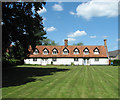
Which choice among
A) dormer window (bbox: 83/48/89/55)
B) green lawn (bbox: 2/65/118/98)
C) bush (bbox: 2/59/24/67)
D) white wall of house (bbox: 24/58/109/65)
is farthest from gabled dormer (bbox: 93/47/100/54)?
green lawn (bbox: 2/65/118/98)

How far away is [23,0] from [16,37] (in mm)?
5704

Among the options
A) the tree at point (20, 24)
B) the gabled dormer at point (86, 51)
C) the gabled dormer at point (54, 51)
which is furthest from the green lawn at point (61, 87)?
the gabled dormer at point (54, 51)

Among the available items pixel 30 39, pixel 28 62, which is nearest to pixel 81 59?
pixel 28 62

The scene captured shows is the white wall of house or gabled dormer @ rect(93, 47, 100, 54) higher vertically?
gabled dormer @ rect(93, 47, 100, 54)

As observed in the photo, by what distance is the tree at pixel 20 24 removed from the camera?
61.6ft

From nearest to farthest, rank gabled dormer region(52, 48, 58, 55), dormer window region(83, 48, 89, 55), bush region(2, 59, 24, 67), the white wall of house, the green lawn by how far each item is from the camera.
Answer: the green lawn < bush region(2, 59, 24, 67) < the white wall of house < dormer window region(83, 48, 89, 55) < gabled dormer region(52, 48, 58, 55)

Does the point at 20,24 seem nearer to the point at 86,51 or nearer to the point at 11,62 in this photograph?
the point at 11,62

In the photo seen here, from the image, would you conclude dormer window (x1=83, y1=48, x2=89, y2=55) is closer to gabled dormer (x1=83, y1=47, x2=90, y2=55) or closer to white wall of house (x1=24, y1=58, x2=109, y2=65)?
gabled dormer (x1=83, y1=47, x2=90, y2=55)

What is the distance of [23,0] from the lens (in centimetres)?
1925

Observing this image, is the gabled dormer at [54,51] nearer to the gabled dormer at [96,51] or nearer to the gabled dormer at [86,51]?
the gabled dormer at [86,51]

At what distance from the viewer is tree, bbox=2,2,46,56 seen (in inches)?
739

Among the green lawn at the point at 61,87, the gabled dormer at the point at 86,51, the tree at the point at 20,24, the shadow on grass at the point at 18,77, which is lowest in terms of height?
the shadow on grass at the point at 18,77

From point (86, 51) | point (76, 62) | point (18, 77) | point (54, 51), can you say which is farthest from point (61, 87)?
point (86, 51)

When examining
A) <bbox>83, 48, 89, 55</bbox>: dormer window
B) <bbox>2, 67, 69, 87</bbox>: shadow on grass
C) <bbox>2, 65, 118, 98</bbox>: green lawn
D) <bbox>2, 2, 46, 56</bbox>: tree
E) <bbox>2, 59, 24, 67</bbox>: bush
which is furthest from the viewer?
<bbox>83, 48, 89, 55</bbox>: dormer window
